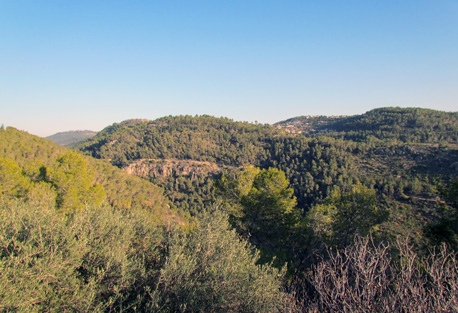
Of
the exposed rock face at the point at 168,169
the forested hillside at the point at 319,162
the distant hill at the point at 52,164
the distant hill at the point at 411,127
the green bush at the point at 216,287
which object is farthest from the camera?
the exposed rock face at the point at 168,169

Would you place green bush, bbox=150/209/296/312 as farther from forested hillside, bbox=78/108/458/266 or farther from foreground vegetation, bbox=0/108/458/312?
forested hillside, bbox=78/108/458/266

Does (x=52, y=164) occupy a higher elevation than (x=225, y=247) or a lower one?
higher

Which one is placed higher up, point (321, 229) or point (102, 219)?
point (102, 219)

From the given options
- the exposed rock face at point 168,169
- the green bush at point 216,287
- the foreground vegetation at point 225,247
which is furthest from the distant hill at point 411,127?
the green bush at point 216,287

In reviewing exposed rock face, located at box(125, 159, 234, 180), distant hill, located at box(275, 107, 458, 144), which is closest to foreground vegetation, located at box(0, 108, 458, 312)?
exposed rock face, located at box(125, 159, 234, 180)

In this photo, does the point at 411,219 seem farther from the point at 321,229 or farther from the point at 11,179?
the point at 11,179

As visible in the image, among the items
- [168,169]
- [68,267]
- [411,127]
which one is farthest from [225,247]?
[411,127]

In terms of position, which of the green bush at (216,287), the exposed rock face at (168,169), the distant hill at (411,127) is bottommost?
the exposed rock face at (168,169)

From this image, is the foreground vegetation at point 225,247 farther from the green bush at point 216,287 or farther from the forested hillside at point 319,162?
the forested hillside at point 319,162

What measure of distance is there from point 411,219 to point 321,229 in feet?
92.5

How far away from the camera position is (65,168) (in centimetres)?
1708

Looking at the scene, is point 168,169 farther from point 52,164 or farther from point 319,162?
point 52,164

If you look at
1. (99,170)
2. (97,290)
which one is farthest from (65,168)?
(99,170)

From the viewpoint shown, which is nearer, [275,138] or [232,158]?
[232,158]
